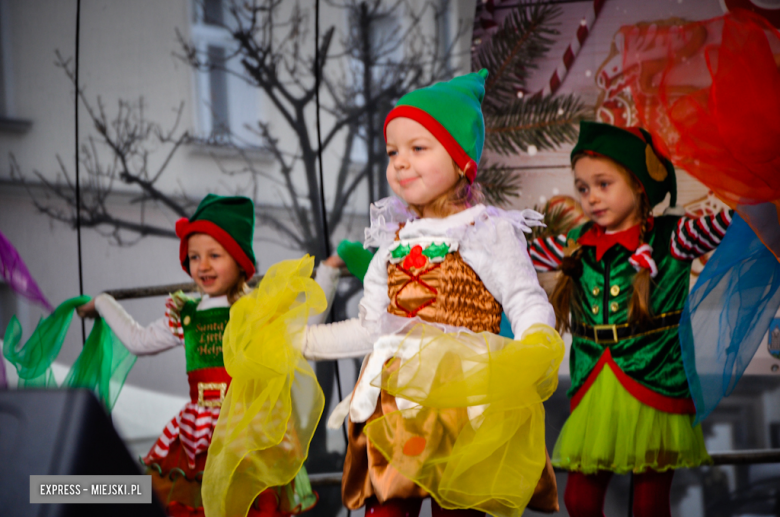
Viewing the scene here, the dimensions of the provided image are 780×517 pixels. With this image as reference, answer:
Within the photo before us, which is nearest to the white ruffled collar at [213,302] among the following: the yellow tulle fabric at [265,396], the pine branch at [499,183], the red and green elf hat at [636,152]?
the yellow tulle fabric at [265,396]

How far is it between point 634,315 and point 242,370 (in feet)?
3.57

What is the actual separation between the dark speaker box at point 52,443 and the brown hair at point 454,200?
0.80 m

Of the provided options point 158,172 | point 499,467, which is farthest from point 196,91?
point 499,467

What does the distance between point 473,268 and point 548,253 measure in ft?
2.29

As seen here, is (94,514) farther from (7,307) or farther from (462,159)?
(7,307)

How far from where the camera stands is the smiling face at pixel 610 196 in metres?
1.89

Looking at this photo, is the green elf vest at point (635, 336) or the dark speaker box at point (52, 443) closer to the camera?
the dark speaker box at point (52, 443)

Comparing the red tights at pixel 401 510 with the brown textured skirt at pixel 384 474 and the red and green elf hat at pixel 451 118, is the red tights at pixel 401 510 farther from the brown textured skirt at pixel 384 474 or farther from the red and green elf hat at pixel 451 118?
the red and green elf hat at pixel 451 118

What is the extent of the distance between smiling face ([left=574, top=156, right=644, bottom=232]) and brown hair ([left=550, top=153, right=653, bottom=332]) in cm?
1

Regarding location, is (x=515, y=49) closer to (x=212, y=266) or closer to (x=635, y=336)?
(x=635, y=336)

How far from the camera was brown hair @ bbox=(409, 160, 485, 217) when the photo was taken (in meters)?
1.47

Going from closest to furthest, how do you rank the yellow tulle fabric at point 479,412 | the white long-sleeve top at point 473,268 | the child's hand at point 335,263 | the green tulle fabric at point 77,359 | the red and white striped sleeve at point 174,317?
the yellow tulle fabric at point 479,412 → the white long-sleeve top at point 473,268 → the child's hand at point 335,263 → the red and white striped sleeve at point 174,317 → the green tulle fabric at point 77,359

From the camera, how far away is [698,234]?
1771 mm

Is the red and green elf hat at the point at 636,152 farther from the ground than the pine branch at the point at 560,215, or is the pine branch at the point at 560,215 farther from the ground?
the red and green elf hat at the point at 636,152
